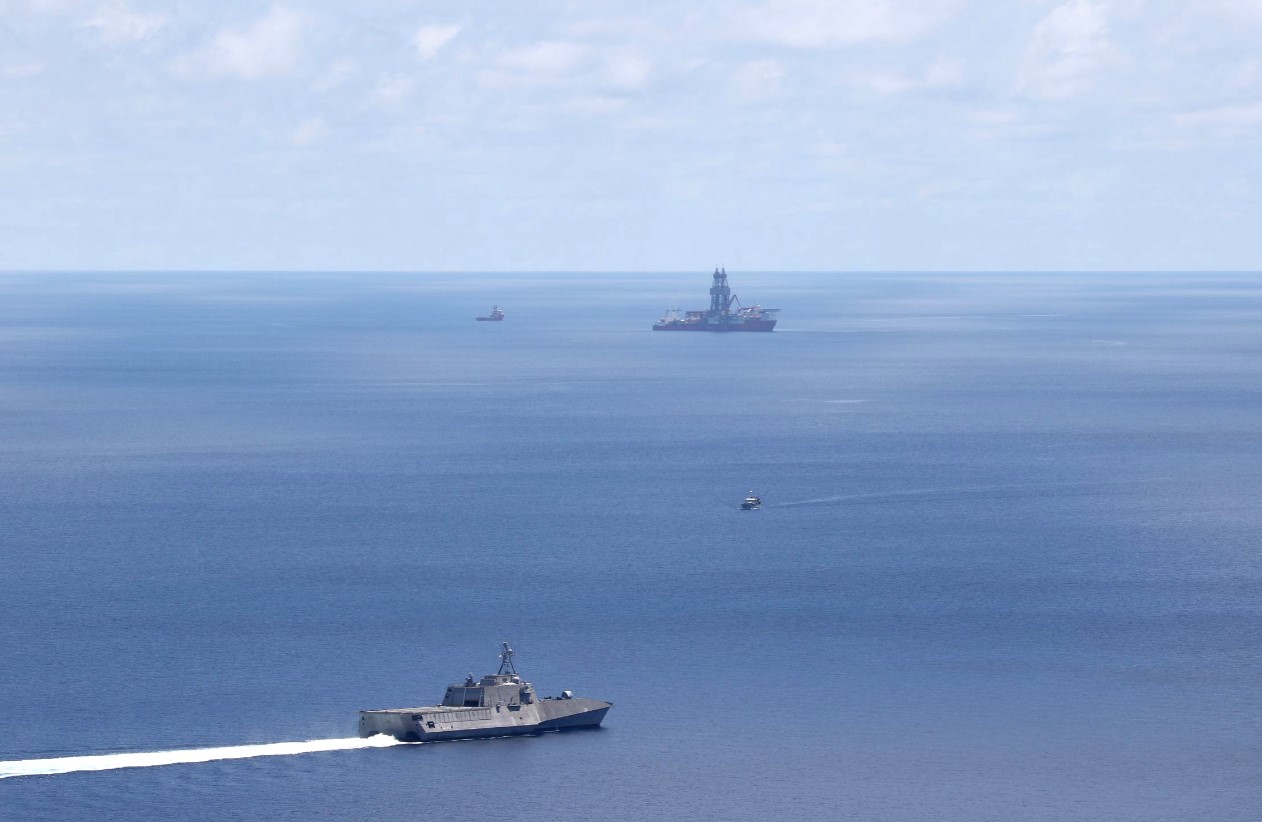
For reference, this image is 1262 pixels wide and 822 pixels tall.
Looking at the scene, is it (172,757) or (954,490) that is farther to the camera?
(954,490)

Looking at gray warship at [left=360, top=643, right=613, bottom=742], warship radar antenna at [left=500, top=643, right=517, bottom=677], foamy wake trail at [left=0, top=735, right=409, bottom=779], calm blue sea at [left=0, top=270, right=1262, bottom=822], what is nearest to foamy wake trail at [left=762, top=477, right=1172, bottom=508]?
calm blue sea at [left=0, top=270, right=1262, bottom=822]

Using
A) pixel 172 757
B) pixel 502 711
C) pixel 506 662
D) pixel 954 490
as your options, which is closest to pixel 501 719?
pixel 502 711

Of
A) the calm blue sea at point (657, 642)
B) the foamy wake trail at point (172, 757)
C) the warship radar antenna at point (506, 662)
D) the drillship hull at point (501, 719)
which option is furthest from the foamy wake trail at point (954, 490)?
the foamy wake trail at point (172, 757)

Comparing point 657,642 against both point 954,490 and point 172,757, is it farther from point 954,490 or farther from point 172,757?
point 954,490

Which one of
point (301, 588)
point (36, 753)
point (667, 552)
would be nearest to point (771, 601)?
point (667, 552)

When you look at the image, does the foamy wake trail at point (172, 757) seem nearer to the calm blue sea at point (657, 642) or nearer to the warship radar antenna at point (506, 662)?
the calm blue sea at point (657, 642)

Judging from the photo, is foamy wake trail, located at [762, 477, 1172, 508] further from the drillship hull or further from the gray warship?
the drillship hull
